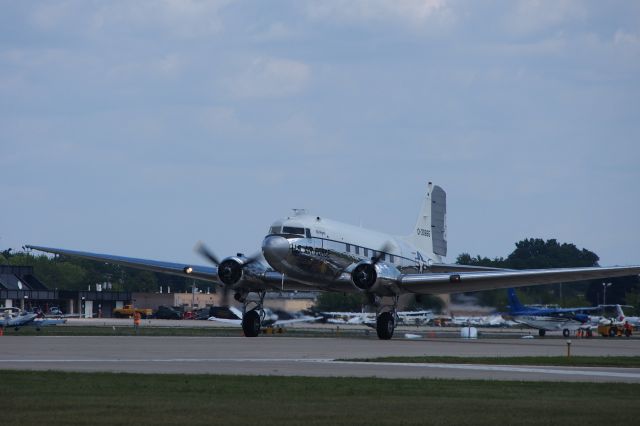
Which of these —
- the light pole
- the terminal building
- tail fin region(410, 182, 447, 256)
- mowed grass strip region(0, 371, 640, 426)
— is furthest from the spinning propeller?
the terminal building

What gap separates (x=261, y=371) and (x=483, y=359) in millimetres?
8711

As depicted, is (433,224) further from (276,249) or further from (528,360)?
(528,360)

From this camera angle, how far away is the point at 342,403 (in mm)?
18062

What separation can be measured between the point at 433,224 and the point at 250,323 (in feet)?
50.0

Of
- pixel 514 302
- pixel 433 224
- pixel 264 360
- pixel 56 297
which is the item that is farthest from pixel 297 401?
pixel 56 297

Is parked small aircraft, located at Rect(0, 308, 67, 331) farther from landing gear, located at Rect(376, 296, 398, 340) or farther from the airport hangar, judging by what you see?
the airport hangar

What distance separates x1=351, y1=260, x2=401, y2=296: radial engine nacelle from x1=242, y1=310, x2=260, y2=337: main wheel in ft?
17.2

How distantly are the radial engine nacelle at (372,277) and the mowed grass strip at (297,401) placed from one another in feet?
75.1

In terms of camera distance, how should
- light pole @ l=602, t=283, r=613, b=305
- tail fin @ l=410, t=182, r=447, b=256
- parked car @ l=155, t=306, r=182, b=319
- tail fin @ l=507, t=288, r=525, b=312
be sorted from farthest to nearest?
parked car @ l=155, t=306, r=182, b=319 < light pole @ l=602, t=283, r=613, b=305 < tail fin @ l=507, t=288, r=525, b=312 < tail fin @ l=410, t=182, r=447, b=256

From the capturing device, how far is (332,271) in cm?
4691

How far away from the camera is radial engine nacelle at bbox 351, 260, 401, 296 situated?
45.5 metres

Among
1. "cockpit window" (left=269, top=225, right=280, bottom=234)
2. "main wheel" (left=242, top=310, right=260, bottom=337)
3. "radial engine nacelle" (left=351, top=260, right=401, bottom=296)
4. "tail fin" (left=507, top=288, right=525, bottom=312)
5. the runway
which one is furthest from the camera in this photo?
"tail fin" (left=507, top=288, right=525, bottom=312)

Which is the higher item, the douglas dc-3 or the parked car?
the douglas dc-3

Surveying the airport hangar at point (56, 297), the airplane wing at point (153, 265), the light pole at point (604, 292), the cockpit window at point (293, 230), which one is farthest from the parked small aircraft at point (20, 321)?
the light pole at point (604, 292)
